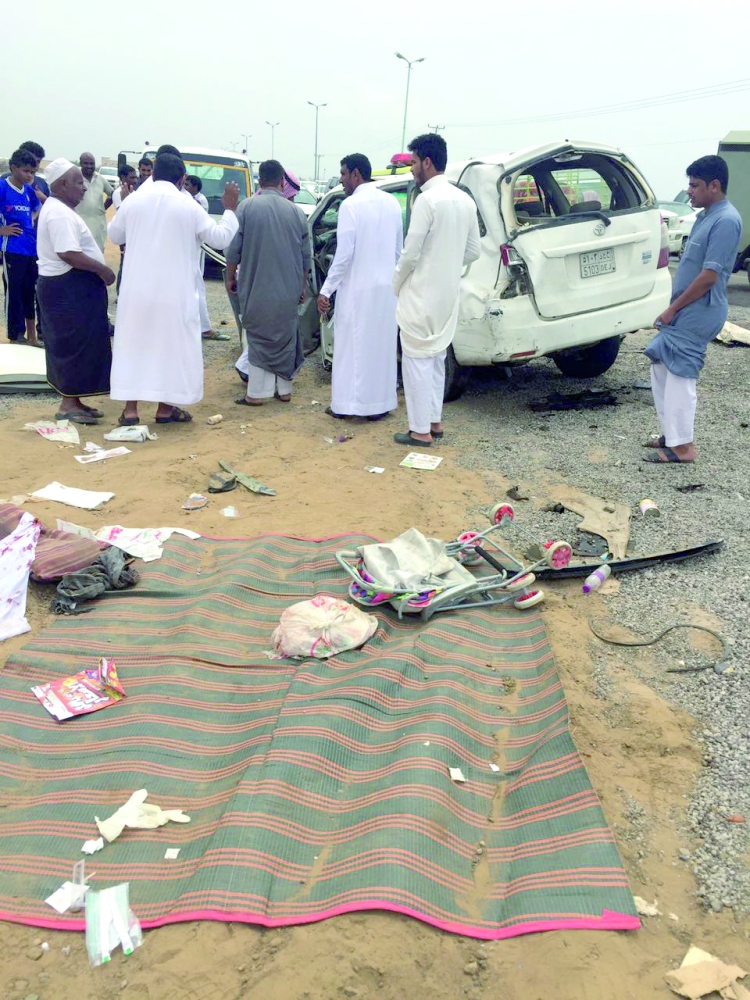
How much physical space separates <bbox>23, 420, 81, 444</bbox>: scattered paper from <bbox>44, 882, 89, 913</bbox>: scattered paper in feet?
13.5

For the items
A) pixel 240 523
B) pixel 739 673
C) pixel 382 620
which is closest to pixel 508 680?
pixel 382 620

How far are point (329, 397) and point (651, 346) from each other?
118 inches

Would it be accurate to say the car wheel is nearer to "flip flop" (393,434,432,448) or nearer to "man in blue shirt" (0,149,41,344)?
"flip flop" (393,434,432,448)

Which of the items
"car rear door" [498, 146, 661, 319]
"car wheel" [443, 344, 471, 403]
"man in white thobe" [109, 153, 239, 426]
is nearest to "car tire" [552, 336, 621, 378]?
"car rear door" [498, 146, 661, 319]

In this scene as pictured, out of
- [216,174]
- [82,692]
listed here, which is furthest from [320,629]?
[216,174]

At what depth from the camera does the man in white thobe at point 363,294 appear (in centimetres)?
597

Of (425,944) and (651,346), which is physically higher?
(651,346)

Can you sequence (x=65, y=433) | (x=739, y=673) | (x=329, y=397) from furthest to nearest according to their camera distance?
(x=329, y=397) < (x=65, y=433) < (x=739, y=673)

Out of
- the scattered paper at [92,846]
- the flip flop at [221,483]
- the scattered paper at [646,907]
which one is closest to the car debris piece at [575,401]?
the flip flop at [221,483]

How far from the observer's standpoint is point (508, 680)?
9.81 feet

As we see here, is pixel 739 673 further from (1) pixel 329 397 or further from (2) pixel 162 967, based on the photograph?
(1) pixel 329 397

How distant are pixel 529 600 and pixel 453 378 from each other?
336cm

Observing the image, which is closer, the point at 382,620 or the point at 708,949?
the point at 708,949

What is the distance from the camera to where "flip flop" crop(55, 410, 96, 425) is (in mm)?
6039
